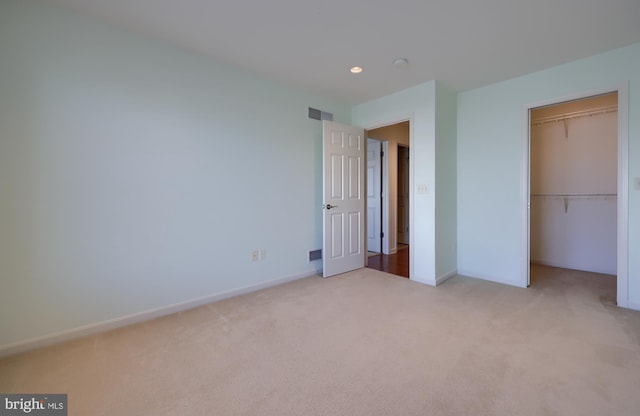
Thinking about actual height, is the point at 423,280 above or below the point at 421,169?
below

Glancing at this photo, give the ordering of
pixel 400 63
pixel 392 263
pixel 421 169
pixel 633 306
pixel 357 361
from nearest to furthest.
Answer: pixel 357 361
pixel 633 306
pixel 400 63
pixel 421 169
pixel 392 263

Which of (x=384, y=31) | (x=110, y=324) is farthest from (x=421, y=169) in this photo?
(x=110, y=324)

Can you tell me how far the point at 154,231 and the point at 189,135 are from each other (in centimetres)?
96

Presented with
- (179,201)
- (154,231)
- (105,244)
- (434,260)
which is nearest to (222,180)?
(179,201)

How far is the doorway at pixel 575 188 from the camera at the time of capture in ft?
12.3

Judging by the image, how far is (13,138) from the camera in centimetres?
194

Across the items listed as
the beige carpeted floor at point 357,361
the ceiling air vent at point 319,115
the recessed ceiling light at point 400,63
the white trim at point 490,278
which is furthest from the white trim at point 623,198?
the ceiling air vent at point 319,115

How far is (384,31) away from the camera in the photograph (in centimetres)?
237

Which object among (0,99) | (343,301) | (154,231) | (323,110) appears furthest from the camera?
(323,110)

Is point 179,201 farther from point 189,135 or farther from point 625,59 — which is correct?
point 625,59

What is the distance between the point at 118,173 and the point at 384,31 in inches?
99.4

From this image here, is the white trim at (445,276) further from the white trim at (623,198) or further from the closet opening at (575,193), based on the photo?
the white trim at (623,198)

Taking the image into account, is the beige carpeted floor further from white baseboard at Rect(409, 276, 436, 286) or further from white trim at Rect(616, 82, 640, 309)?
white baseboard at Rect(409, 276, 436, 286)

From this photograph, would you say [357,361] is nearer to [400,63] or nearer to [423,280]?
[423,280]
